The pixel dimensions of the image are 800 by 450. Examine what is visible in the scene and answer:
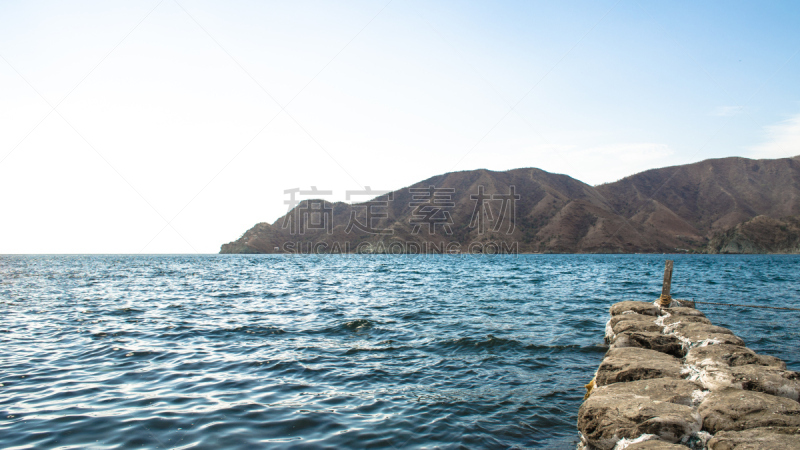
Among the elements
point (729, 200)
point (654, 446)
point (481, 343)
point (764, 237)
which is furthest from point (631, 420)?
point (729, 200)

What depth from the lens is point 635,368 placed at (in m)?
6.96

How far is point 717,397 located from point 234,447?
267 inches

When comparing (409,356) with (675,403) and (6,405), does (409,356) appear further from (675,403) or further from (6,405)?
(6,405)

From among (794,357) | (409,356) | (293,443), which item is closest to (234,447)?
(293,443)

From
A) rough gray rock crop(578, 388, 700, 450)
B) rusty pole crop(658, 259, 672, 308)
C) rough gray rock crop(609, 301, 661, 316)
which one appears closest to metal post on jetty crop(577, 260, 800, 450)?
rough gray rock crop(578, 388, 700, 450)

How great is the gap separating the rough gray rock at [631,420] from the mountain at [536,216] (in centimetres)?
14768

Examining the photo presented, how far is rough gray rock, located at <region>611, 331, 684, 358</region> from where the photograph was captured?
29.8 feet

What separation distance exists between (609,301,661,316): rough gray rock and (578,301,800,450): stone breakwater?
14.9 ft

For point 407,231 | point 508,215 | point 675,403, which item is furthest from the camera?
point 508,215

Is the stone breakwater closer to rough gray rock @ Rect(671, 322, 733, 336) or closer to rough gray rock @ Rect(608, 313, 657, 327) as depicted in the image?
rough gray rock @ Rect(671, 322, 733, 336)

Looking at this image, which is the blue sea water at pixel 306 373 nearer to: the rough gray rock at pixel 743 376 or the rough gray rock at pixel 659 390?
the rough gray rock at pixel 659 390

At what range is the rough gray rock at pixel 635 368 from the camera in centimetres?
686

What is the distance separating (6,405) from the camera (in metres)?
7.07

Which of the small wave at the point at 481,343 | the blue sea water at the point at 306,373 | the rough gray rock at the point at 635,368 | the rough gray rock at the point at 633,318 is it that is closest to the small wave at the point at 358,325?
the blue sea water at the point at 306,373
